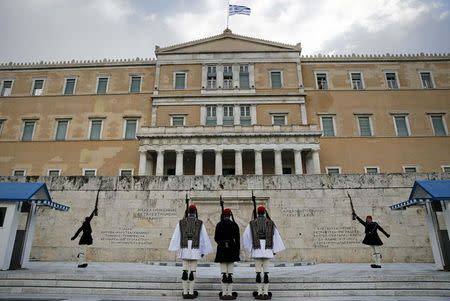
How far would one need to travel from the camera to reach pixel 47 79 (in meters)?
32.9

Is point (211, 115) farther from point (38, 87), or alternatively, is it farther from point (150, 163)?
point (38, 87)

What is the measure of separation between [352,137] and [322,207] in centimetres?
1925

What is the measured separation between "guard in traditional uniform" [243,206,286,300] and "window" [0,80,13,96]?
35297 mm

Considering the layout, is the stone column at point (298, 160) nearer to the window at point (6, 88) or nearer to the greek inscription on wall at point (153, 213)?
the greek inscription on wall at point (153, 213)

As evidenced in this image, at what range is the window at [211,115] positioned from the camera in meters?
30.2

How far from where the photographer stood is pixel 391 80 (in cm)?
3188

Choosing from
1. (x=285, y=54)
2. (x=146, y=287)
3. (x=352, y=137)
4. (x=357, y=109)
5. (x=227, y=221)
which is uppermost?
(x=285, y=54)

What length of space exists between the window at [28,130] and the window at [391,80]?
34547mm

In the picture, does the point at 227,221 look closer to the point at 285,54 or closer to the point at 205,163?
the point at 205,163

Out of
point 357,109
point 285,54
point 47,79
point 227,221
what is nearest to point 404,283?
point 227,221

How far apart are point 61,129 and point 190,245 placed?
28493 mm

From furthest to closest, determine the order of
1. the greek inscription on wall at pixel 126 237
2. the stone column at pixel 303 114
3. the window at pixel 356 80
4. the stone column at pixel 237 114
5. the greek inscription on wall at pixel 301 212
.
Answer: the window at pixel 356 80, the stone column at pixel 237 114, the stone column at pixel 303 114, the greek inscription on wall at pixel 301 212, the greek inscription on wall at pixel 126 237

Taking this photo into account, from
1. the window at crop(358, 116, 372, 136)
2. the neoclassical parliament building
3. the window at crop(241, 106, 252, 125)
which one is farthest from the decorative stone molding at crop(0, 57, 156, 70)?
the window at crop(358, 116, 372, 136)

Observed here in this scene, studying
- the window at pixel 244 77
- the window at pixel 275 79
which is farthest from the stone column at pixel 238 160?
the window at pixel 275 79
